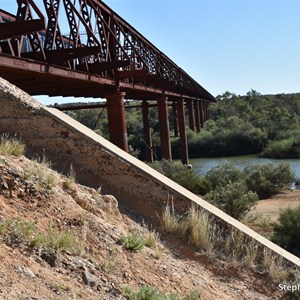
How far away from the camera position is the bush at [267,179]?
2094 centimetres

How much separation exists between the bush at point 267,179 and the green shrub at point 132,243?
53.1ft

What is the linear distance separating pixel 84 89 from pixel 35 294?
17.5 metres

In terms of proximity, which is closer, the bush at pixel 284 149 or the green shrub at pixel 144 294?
the green shrub at pixel 144 294

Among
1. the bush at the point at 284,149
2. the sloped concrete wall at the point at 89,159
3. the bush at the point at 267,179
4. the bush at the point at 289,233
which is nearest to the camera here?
the sloped concrete wall at the point at 89,159

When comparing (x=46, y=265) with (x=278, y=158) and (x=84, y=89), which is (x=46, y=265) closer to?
(x=84, y=89)

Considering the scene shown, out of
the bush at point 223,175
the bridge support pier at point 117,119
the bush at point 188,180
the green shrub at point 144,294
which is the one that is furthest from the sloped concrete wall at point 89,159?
the bush at point 223,175

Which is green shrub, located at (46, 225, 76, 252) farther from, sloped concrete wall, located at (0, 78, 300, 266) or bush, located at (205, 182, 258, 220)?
bush, located at (205, 182, 258, 220)

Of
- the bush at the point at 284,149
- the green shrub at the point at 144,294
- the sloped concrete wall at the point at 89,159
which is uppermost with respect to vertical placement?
the sloped concrete wall at the point at 89,159

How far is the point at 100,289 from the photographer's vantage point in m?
4.02

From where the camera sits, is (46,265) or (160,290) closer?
(46,265)

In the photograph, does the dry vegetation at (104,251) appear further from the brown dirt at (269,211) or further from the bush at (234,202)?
the bush at (234,202)

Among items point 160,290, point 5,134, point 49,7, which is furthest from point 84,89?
point 160,290

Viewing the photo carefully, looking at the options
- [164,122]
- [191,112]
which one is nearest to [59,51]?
[164,122]

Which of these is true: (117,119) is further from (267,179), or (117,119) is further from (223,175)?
(267,179)
